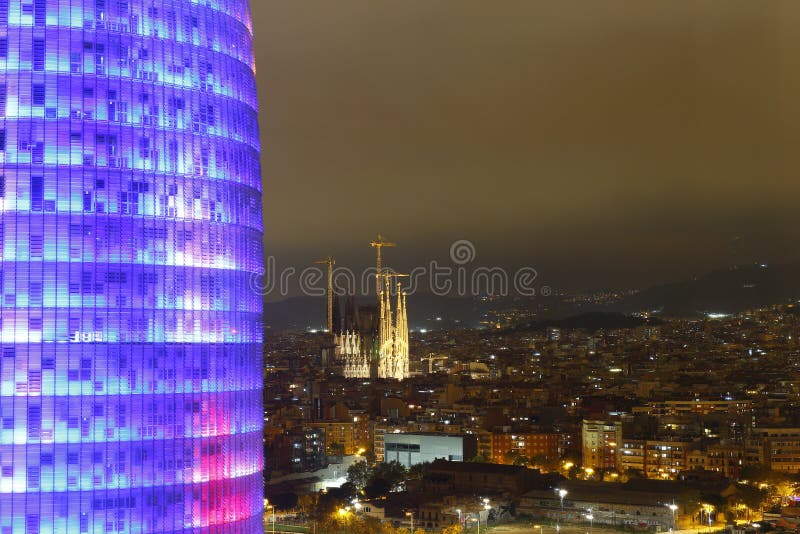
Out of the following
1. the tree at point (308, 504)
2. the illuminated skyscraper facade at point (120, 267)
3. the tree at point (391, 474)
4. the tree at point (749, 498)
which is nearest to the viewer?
the illuminated skyscraper facade at point (120, 267)

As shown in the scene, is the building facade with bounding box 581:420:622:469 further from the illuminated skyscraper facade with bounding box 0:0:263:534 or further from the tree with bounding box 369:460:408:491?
the illuminated skyscraper facade with bounding box 0:0:263:534

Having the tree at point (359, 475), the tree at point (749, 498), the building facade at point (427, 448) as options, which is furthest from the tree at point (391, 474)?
the tree at point (749, 498)

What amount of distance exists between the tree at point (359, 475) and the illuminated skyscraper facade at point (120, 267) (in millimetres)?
67303

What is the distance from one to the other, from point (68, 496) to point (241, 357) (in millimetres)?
10462

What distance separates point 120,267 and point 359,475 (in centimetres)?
7651

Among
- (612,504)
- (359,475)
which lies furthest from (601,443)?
(612,504)

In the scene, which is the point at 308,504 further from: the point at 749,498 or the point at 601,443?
the point at 601,443

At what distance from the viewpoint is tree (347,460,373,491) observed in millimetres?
130750

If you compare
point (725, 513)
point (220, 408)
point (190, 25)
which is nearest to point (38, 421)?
point (220, 408)

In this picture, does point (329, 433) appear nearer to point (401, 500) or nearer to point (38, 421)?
point (401, 500)

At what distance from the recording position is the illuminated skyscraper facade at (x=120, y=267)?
192 ft

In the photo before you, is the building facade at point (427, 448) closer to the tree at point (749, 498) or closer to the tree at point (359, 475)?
the tree at point (359, 475)

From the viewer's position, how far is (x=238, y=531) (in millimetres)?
64062

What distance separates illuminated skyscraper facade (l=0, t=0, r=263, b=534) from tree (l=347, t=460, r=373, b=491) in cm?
6730
